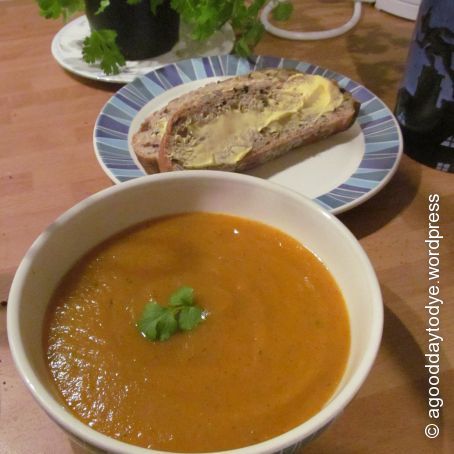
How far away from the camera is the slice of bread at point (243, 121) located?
1143 millimetres

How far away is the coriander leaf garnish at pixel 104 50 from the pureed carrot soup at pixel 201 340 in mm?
774

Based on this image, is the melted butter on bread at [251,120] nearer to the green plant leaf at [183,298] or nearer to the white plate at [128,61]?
the white plate at [128,61]

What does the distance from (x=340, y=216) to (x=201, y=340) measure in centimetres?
50

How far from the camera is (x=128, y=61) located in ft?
4.93

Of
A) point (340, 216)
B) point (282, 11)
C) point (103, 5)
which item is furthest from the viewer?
point (282, 11)

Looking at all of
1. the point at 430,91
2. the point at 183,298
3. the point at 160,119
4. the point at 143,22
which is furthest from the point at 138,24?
the point at 183,298

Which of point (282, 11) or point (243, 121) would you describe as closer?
point (243, 121)

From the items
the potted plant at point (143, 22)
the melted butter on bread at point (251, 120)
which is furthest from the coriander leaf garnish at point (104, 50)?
the melted butter on bread at point (251, 120)

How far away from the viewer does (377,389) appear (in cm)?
79

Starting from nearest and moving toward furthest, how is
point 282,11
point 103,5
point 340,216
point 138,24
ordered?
point 340,216, point 103,5, point 138,24, point 282,11

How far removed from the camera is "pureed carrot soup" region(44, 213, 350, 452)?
0.59 meters

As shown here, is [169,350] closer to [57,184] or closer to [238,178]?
[238,178]

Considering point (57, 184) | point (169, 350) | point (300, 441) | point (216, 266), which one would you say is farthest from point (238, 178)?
point (57, 184)

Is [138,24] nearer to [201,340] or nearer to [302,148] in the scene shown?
[302,148]
